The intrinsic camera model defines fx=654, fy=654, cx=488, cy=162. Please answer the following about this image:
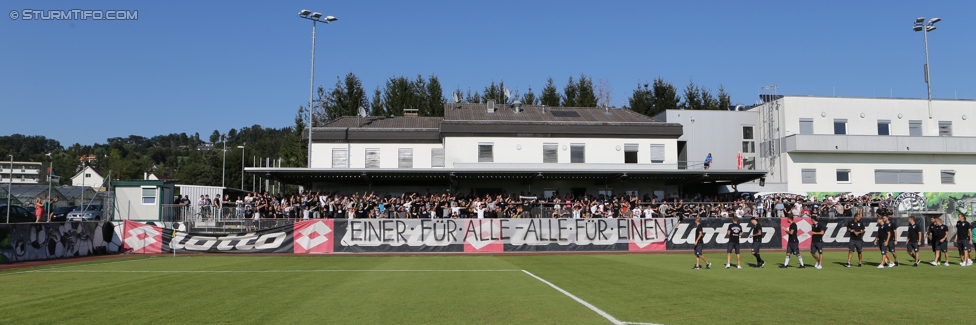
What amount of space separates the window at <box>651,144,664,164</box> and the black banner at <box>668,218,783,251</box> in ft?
33.0

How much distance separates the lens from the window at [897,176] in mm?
51000

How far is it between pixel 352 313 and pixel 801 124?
49673 millimetres

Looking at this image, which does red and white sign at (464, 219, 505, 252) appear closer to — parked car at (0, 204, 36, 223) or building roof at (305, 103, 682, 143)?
building roof at (305, 103, 682, 143)

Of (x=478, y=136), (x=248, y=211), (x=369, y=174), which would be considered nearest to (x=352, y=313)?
(x=248, y=211)

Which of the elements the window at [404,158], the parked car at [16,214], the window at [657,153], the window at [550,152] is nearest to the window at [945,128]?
the window at [657,153]

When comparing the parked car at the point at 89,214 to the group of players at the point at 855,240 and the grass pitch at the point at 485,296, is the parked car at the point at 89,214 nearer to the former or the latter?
the grass pitch at the point at 485,296

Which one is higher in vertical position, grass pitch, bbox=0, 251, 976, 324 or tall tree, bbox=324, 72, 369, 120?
tall tree, bbox=324, 72, 369, 120

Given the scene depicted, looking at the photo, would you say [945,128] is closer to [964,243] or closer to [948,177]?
[948,177]

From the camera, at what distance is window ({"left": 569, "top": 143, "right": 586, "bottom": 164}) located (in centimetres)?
4378

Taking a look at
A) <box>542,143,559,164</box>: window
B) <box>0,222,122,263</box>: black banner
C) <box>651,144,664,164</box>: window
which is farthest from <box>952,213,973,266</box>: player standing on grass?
<box>0,222,122,263</box>: black banner

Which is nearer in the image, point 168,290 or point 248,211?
point 168,290

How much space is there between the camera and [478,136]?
141 ft

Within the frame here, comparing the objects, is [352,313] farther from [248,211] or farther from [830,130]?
[830,130]

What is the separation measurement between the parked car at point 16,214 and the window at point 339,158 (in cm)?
1693
